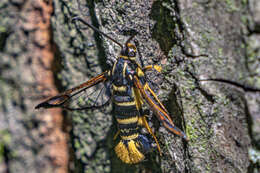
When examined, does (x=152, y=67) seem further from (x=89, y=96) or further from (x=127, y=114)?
(x=89, y=96)

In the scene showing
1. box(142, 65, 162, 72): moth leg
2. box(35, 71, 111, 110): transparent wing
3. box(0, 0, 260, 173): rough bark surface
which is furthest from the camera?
box(35, 71, 111, 110): transparent wing

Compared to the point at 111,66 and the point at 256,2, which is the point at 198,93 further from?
the point at 111,66

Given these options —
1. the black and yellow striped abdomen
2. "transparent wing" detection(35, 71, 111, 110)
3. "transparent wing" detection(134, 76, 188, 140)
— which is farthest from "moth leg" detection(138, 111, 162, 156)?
"transparent wing" detection(35, 71, 111, 110)

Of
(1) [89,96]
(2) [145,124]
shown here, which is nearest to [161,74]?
(2) [145,124]

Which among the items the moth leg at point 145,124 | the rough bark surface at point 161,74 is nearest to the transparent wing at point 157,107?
the rough bark surface at point 161,74

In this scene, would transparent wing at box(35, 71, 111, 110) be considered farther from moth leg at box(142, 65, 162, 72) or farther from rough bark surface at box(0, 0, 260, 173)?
moth leg at box(142, 65, 162, 72)

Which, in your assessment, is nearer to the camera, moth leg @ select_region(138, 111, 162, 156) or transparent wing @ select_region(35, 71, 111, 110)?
moth leg @ select_region(138, 111, 162, 156)
